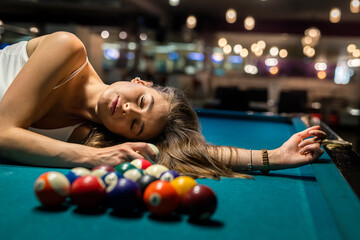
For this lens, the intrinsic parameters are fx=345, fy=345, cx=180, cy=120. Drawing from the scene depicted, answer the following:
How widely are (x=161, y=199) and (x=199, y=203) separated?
0.12 meters

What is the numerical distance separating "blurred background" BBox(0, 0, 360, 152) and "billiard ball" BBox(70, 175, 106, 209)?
7333 mm

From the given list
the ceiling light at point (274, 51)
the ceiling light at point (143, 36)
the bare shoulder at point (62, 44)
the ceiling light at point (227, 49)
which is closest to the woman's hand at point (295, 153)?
the bare shoulder at point (62, 44)

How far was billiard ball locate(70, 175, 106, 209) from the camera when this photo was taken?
1054 mm

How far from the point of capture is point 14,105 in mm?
1654

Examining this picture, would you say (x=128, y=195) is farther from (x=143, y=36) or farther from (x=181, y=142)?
(x=143, y=36)

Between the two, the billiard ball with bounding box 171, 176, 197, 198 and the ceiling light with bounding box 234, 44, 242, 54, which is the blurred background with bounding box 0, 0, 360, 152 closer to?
the ceiling light with bounding box 234, 44, 242, 54

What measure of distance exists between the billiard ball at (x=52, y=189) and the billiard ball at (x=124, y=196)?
140mm

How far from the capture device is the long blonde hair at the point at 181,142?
166 cm

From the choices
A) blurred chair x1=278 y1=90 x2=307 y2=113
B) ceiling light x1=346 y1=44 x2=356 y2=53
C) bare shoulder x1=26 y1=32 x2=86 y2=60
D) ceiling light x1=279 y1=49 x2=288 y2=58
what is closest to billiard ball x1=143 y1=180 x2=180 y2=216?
bare shoulder x1=26 y1=32 x2=86 y2=60

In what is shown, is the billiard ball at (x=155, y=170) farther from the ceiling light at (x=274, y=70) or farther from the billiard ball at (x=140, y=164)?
the ceiling light at (x=274, y=70)

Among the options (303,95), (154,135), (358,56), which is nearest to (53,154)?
(154,135)

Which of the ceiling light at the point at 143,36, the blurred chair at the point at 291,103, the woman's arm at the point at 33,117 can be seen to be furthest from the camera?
the ceiling light at the point at 143,36

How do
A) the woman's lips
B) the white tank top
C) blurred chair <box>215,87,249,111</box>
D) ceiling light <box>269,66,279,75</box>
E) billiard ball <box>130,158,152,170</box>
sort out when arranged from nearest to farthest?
billiard ball <box>130,158,152,170</box>, the woman's lips, the white tank top, blurred chair <box>215,87,249,111</box>, ceiling light <box>269,66,279,75</box>

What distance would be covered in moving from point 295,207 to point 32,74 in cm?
136
